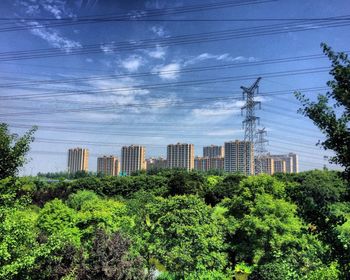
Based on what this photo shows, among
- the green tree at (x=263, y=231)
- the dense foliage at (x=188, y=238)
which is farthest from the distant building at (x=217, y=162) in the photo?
the green tree at (x=263, y=231)

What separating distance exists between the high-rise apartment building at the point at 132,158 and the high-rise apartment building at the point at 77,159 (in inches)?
946

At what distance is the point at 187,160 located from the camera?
416 ft

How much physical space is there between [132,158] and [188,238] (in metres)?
126

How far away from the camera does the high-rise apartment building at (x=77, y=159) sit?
151750 millimetres

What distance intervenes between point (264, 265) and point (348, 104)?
12168 millimetres

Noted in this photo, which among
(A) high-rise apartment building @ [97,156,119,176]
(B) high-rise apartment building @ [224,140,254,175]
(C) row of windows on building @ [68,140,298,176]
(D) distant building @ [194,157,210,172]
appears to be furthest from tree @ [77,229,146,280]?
(A) high-rise apartment building @ [97,156,119,176]

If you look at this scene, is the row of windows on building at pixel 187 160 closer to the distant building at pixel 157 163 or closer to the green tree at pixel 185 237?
the distant building at pixel 157 163

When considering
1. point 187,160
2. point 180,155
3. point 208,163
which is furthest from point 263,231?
point 208,163

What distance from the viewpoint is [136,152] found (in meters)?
139

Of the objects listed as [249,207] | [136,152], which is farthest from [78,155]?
[249,207]

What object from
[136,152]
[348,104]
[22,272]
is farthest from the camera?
[136,152]

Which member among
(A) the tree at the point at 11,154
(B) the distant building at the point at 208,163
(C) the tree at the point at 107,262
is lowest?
(C) the tree at the point at 107,262

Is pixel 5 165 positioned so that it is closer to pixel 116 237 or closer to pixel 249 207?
pixel 116 237

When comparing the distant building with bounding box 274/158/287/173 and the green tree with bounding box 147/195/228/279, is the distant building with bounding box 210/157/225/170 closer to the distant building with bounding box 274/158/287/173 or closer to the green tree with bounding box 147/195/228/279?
the distant building with bounding box 274/158/287/173
